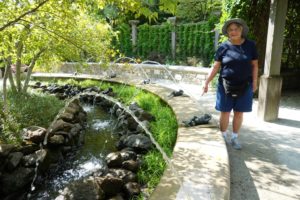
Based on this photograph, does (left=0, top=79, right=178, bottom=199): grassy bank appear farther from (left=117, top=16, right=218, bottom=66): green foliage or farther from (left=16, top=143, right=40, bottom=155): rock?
(left=117, top=16, right=218, bottom=66): green foliage

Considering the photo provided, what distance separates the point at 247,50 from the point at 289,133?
65.4 inches

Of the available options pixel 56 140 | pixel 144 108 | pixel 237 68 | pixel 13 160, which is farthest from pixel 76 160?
pixel 237 68

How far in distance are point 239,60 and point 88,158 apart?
118 inches

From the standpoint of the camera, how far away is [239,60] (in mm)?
3654

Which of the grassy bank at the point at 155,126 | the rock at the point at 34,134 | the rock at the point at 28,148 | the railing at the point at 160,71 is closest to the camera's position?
the grassy bank at the point at 155,126

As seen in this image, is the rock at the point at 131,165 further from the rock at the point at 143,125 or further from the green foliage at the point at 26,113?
the green foliage at the point at 26,113

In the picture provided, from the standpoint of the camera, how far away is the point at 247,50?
3.66 meters

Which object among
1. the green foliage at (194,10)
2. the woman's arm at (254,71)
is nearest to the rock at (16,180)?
the woman's arm at (254,71)

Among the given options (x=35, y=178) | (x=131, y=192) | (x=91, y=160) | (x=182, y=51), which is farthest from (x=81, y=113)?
(x=182, y=51)

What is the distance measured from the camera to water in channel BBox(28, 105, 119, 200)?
4.26 metres

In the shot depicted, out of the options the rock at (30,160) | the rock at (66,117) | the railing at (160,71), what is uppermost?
the railing at (160,71)

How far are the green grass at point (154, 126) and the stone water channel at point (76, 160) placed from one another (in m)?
0.17

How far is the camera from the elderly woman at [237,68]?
3656mm

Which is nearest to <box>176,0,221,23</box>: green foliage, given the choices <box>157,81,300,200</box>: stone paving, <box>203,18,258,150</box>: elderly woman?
<box>157,81,300,200</box>: stone paving
